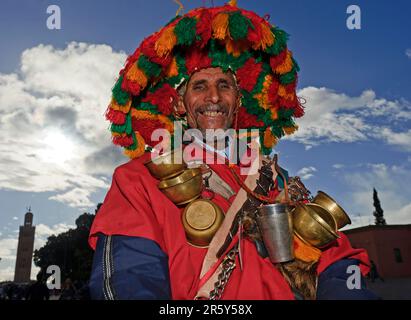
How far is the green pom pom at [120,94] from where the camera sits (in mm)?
2672

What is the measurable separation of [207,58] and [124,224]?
1885 millimetres

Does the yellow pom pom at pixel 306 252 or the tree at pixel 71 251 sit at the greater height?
the tree at pixel 71 251

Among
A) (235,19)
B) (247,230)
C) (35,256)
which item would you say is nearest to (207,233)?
(247,230)

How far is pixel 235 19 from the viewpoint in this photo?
2506 millimetres

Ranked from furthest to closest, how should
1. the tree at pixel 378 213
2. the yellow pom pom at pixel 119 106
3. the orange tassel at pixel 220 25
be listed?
the tree at pixel 378 213, the yellow pom pom at pixel 119 106, the orange tassel at pixel 220 25

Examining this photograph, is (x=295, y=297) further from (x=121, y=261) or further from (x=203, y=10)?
(x=203, y=10)

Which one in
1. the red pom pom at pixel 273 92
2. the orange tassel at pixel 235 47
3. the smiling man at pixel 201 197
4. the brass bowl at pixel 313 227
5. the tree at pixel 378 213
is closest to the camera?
the smiling man at pixel 201 197

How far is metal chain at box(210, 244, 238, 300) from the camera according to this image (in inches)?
75.2

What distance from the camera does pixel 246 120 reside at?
11.6 ft

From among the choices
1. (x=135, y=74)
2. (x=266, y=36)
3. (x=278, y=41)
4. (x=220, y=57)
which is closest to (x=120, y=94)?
(x=135, y=74)

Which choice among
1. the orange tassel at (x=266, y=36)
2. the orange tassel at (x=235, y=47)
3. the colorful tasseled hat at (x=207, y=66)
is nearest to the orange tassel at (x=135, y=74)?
the colorful tasseled hat at (x=207, y=66)

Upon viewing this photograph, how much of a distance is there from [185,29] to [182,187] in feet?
4.02

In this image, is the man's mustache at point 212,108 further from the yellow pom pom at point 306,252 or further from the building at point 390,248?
the building at point 390,248

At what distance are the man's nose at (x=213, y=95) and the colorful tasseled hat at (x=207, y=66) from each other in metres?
0.26
